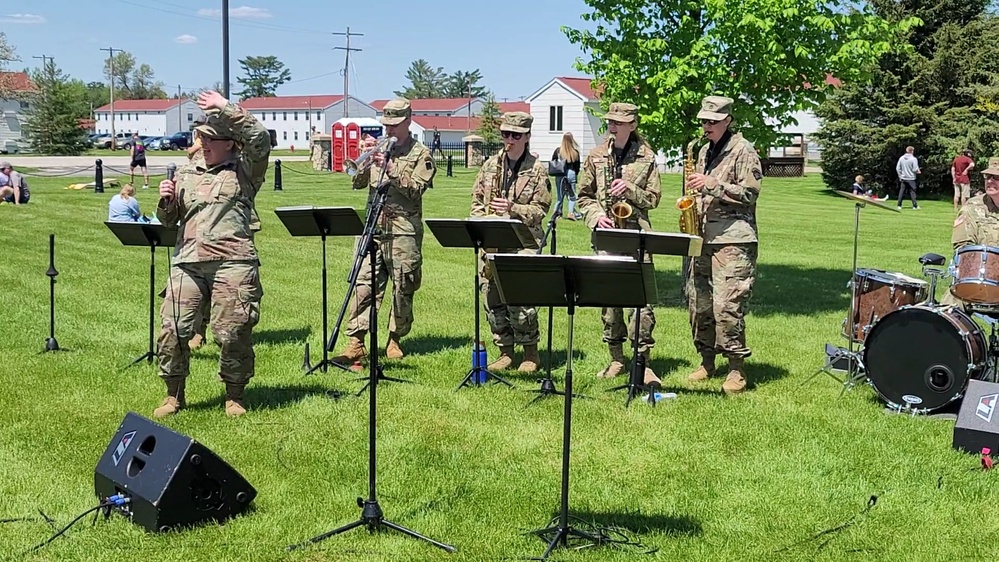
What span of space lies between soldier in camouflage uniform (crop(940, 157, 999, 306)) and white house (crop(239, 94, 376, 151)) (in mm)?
102344

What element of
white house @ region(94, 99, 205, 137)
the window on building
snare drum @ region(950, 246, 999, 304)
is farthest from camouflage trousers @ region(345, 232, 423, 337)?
white house @ region(94, 99, 205, 137)

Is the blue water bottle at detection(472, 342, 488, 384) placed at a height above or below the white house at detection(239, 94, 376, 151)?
below

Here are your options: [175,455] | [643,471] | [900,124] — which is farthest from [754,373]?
[900,124]

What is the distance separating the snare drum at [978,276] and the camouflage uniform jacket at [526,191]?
3553mm

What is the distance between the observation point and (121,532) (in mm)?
5477

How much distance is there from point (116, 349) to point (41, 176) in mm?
29934

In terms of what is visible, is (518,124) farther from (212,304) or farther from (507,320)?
(212,304)

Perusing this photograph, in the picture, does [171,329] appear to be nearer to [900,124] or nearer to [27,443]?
[27,443]

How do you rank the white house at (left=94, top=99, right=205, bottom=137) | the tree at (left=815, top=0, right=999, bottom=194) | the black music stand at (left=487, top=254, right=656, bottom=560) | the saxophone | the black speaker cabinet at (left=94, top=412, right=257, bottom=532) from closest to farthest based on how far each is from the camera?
the black music stand at (left=487, top=254, right=656, bottom=560)
the black speaker cabinet at (left=94, top=412, right=257, bottom=532)
the saxophone
the tree at (left=815, top=0, right=999, bottom=194)
the white house at (left=94, top=99, right=205, bottom=137)

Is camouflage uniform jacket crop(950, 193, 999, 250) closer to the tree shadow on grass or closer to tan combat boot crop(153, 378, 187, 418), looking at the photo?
the tree shadow on grass

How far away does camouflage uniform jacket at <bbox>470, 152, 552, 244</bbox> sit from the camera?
9078 mm

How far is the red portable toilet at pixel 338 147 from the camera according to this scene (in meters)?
47.3

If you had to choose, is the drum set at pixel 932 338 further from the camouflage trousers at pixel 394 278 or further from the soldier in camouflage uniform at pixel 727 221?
the camouflage trousers at pixel 394 278

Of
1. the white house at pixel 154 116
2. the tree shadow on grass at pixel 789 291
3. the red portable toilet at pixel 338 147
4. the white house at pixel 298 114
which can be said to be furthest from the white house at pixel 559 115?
the white house at pixel 154 116
